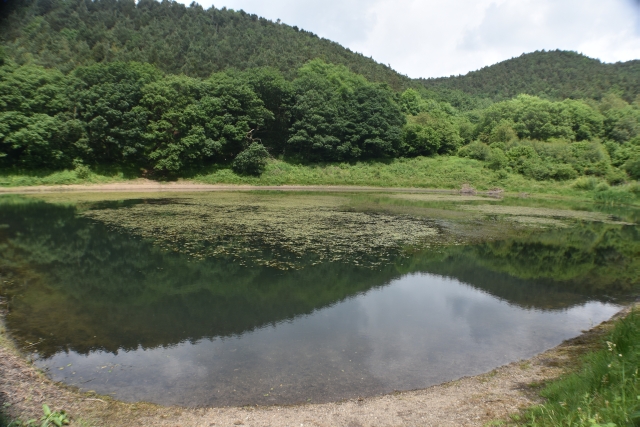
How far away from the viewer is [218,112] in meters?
38.8

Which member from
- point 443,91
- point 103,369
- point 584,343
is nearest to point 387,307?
point 584,343

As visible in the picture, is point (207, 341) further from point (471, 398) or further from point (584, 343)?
point (584, 343)

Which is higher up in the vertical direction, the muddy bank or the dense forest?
the dense forest

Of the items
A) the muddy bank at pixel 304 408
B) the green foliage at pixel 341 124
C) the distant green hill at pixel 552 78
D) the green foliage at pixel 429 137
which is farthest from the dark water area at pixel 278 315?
the distant green hill at pixel 552 78

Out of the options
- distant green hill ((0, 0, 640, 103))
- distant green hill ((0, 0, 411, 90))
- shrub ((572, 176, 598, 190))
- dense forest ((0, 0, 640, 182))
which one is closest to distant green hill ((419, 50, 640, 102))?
distant green hill ((0, 0, 640, 103))

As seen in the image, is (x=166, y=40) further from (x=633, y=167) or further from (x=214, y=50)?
(x=633, y=167)

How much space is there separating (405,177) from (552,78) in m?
70.5

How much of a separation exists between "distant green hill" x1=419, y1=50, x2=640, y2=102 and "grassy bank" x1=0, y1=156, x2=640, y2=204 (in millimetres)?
47093

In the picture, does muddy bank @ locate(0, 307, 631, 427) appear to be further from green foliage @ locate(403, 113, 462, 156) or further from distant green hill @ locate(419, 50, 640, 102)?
distant green hill @ locate(419, 50, 640, 102)

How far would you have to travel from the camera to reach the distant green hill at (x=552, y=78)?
256 ft

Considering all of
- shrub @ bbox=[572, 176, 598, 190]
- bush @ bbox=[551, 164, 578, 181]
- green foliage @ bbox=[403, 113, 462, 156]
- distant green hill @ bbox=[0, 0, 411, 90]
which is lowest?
shrub @ bbox=[572, 176, 598, 190]

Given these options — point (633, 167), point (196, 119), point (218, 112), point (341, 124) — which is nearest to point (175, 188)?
point (196, 119)

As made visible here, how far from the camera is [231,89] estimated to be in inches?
1567

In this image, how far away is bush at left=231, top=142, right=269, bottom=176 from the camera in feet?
123
